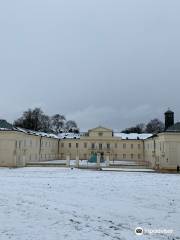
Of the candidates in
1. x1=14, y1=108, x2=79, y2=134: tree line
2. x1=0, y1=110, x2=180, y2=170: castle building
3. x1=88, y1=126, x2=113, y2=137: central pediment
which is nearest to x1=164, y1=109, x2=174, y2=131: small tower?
x1=0, y1=110, x2=180, y2=170: castle building

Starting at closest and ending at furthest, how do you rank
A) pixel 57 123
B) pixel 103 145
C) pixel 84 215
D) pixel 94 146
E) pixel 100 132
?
pixel 84 215 < pixel 94 146 < pixel 103 145 < pixel 100 132 < pixel 57 123

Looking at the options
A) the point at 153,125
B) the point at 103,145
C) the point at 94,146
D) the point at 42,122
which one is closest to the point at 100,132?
the point at 103,145

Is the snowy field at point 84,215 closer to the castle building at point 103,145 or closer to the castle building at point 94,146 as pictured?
the castle building at point 94,146

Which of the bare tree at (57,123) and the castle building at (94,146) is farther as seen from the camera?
the bare tree at (57,123)

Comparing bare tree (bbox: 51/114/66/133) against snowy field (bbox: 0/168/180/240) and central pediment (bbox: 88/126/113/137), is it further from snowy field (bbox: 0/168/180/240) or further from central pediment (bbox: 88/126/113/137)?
snowy field (bbox: 0/168/180/240)

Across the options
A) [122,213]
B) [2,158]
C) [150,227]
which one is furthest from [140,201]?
[2,158]

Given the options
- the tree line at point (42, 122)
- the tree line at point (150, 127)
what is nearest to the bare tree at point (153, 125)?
the tree line at point (150, 127)

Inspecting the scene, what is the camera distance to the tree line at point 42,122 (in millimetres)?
85500

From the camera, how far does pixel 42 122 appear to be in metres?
89.9

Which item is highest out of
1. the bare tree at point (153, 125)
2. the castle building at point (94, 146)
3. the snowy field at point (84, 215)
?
the bare tree at point (153, 125)

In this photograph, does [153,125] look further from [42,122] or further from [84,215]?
[84,215]

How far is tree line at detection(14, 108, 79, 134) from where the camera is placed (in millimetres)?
85500

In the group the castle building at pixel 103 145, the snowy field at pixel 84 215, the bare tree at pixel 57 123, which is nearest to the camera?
the snowy field at pixel 84 215

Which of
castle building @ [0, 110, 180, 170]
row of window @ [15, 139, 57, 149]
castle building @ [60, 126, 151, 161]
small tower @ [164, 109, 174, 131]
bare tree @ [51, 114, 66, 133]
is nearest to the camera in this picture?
castle building @ [0, 110, 180, 170]
